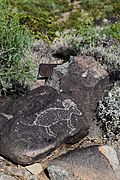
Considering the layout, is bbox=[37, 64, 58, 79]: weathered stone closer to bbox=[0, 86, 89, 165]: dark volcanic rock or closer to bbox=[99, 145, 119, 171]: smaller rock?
bbox=[0, 86, 89, 165]: dark volcanic rock

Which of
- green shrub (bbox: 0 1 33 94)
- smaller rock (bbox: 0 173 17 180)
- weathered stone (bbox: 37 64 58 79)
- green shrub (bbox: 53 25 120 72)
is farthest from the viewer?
green shrub (bbox: 53 25 120 72)

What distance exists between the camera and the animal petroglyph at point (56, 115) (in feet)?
15.5

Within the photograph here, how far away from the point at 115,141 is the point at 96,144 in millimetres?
220

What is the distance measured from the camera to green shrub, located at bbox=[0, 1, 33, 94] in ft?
18.1

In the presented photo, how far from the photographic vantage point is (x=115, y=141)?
5.03m

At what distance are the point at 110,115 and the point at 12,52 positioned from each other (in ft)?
4.89

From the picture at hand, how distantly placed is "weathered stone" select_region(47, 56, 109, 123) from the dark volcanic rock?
32cm

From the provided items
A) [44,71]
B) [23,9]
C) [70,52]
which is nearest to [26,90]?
[44,71]

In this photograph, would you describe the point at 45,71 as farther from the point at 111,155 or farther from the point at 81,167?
the point at 81,167

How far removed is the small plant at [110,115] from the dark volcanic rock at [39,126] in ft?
0.89

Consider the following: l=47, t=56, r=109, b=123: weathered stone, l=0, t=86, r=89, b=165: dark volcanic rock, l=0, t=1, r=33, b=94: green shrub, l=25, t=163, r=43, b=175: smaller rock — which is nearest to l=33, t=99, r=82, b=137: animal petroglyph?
l=0, t=86, r=89, b=165: dark volcanic rock

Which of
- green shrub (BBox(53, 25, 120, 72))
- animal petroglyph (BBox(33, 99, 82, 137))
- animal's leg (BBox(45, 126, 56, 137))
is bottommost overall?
green shrub (BBox(53, 25, 120, 72))

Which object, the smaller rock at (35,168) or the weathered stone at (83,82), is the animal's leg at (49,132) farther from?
the weathered stone at (83,82)

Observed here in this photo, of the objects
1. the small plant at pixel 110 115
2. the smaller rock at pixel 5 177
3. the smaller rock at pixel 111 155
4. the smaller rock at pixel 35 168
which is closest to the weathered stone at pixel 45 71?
the small plant at pixel 110 115
